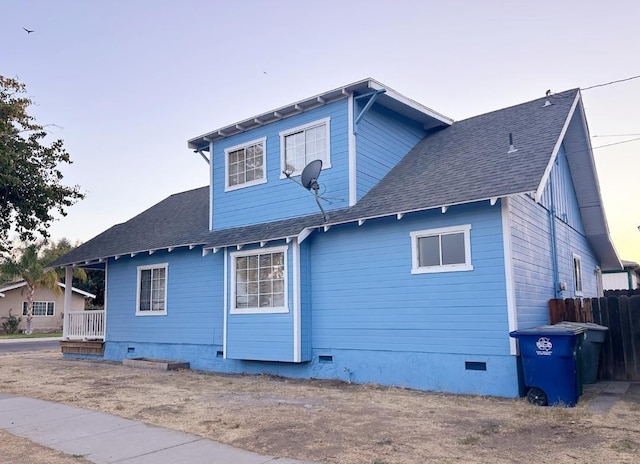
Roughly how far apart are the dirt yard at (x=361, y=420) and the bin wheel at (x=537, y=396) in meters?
0.12

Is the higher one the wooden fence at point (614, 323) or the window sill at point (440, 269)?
the window sill at point (440, 269)

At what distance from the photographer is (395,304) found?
10062mm

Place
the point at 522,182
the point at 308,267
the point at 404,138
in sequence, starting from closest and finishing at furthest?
the point at 522,182, the point at 308,267, the point at 404,138

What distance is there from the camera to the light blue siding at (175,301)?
13.5 metres

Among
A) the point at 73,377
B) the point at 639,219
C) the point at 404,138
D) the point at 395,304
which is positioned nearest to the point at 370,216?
the point at 395,304

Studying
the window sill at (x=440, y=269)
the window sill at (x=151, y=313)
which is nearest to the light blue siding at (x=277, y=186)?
the window sill at (x=440, y=269)

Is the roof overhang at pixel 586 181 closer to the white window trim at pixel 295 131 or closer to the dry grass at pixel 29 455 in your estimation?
the white window trim at pixel 295 131

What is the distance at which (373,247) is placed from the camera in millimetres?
10539

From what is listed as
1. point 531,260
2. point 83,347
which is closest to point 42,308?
point 83,347

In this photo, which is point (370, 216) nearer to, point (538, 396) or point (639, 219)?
point (538, 396)

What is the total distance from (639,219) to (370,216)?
14.8 metres

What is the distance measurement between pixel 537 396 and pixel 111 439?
5.94 meters

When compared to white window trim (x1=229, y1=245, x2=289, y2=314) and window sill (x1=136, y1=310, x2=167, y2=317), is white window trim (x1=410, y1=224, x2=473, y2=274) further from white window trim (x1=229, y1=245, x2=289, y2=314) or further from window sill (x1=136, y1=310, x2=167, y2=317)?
window sill (x1=136, y1=310, x2=167, y2=317)

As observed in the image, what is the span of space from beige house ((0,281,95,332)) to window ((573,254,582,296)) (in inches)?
1263
